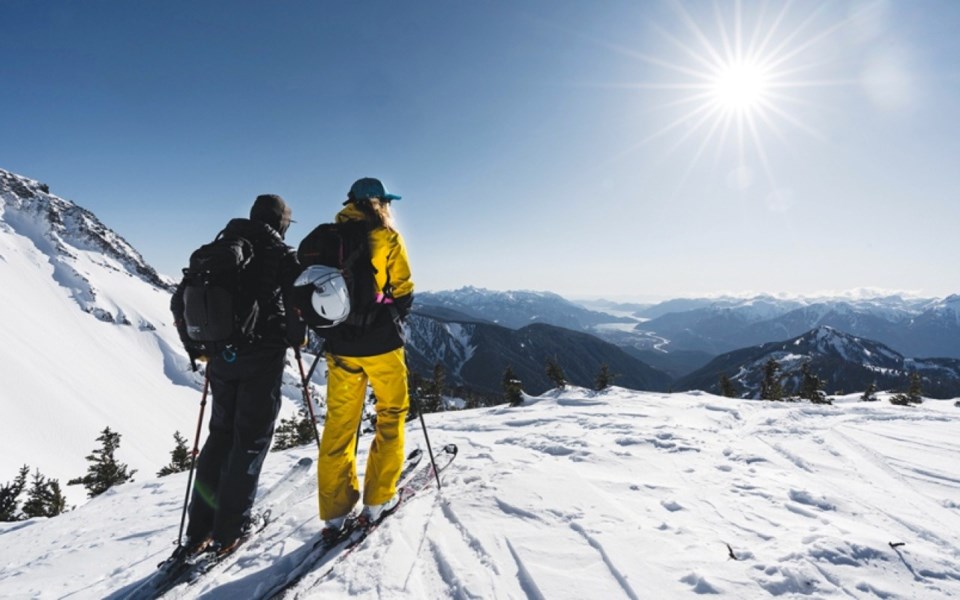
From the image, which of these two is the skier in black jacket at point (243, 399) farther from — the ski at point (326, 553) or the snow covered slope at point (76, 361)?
the snow covered slope at point (76, 361)

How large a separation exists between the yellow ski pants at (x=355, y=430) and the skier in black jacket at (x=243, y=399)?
2.15 ft

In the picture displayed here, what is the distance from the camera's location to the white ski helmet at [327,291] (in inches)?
150

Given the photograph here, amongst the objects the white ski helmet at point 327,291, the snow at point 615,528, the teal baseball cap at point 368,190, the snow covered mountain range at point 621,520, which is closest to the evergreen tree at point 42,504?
the snow covered mountain range at point 621,520

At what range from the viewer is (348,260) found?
13.1 feet

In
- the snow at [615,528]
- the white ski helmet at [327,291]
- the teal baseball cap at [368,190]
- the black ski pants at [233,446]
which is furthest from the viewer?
the teal baseball cap at [368,190]

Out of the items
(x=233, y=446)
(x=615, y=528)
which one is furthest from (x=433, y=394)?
(x=615, y=528)

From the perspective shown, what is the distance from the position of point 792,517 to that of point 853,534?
58cm

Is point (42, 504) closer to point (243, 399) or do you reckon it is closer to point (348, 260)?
point (243, 399)

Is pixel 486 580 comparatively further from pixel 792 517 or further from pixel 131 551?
pixel 131 551

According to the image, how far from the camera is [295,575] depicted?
3.57 m

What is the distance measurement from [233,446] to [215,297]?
1587mm

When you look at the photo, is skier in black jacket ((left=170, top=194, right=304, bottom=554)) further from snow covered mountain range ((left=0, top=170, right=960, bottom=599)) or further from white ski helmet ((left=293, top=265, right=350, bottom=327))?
snow covered mountain range ((left=0, top=170, right=960, bottom=599))

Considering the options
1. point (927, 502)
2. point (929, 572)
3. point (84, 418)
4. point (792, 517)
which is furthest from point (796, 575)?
point (84, 418)

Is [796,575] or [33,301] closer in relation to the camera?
[796,575]
